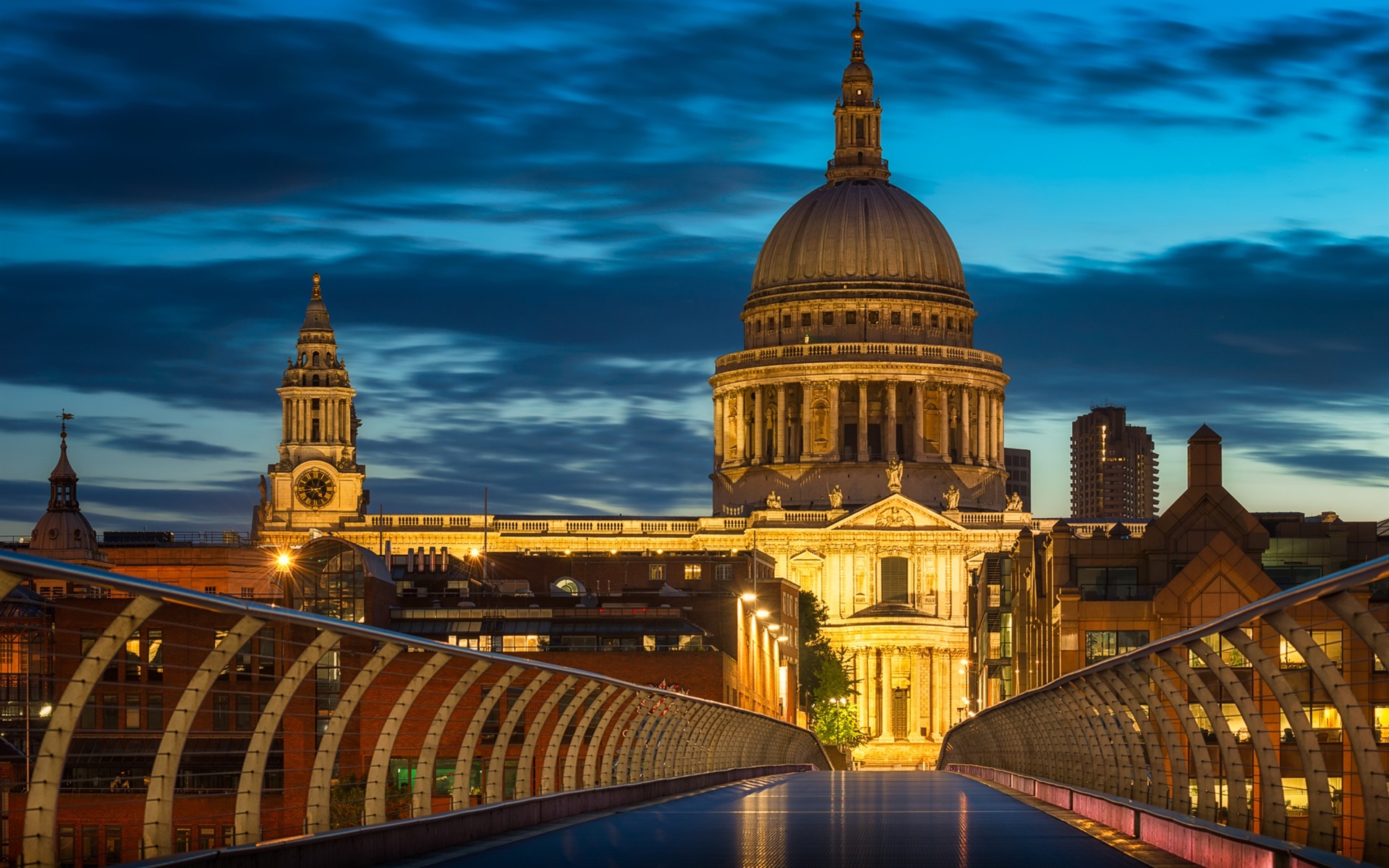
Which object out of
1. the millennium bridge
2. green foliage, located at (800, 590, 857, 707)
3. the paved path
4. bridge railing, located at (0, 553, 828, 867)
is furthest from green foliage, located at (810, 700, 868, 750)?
the paved path

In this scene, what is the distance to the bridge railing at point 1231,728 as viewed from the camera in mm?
15070

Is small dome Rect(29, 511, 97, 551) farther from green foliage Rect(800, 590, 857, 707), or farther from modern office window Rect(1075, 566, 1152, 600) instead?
modern office window Rect(1075, 566, 1152, 600)

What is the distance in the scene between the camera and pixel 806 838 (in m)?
22.9

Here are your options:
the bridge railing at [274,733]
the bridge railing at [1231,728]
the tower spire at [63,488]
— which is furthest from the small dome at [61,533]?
the bridge railing at [1231,728]

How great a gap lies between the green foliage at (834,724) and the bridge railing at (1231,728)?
125m

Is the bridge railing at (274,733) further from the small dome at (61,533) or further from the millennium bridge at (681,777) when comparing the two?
the small dome at (61,533)

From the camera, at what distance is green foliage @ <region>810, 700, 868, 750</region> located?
6511 inches

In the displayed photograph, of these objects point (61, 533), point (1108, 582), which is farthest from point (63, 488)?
point (1108, 582)

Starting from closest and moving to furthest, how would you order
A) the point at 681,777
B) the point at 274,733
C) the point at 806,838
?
the point at 274,733 < the point at 806,838 < the point at 681,777

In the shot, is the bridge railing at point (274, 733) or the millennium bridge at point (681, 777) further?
the millennium bridge at point (681, 777)

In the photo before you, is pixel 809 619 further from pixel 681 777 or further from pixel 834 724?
pixel 681 777

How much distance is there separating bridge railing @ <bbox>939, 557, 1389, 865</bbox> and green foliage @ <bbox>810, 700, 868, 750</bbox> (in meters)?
125

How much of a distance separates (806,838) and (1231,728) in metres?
4.66

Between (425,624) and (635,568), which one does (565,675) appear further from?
(635,568)
